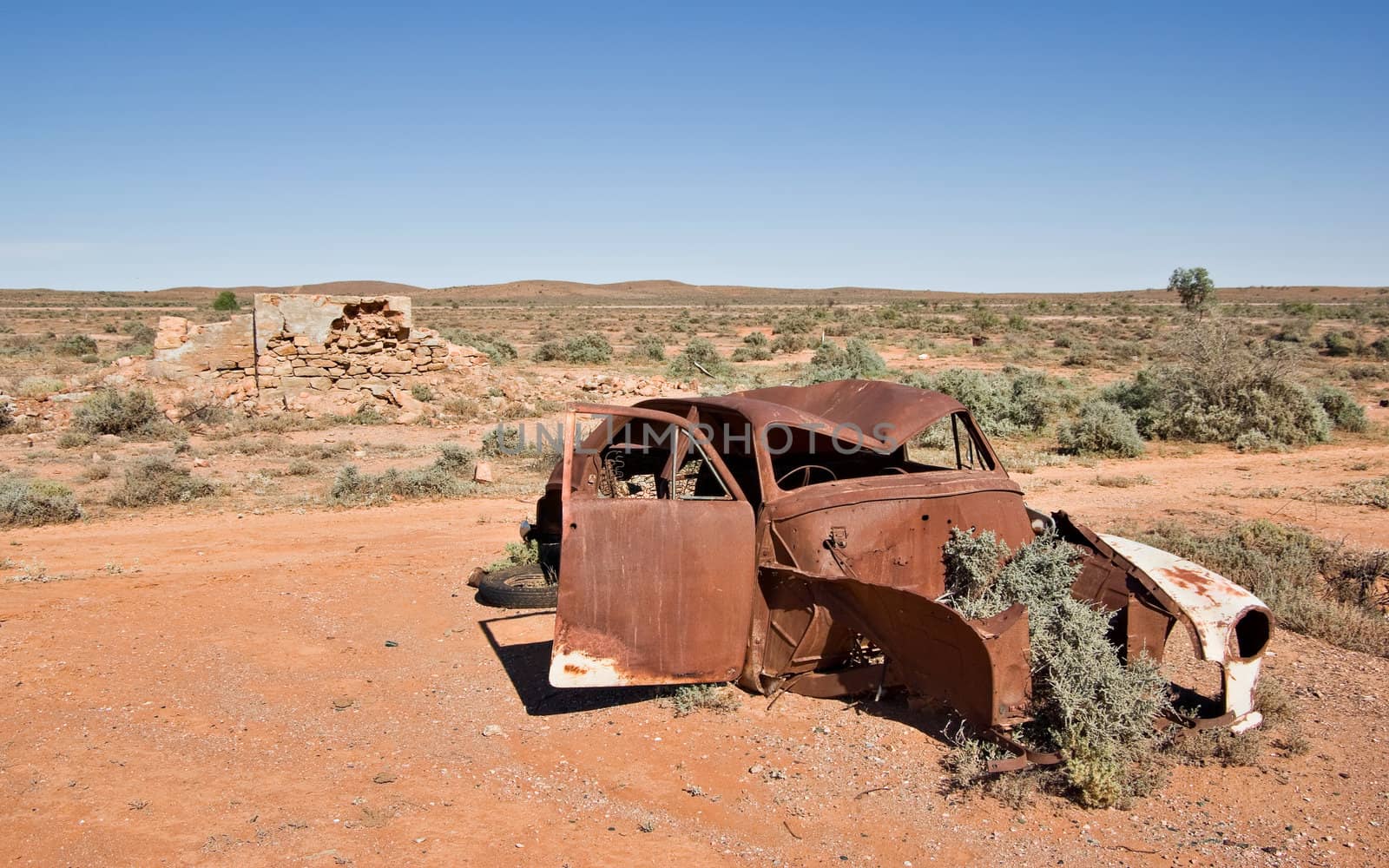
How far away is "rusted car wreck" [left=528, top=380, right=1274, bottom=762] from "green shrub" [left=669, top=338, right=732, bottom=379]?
1692cm

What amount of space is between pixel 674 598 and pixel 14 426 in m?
15.2

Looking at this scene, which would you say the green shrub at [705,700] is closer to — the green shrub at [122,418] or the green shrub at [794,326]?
the green shrub at [122,418]

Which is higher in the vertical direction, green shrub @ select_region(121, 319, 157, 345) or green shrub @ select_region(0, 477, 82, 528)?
green shrub @ select_region(121, 319, 157, 345)

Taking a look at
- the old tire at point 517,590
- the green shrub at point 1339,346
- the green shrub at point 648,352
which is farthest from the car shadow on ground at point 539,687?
the green shrub at point 1339,346

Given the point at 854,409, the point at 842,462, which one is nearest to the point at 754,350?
the point at 842,462

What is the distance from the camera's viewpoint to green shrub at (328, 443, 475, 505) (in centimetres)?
1042

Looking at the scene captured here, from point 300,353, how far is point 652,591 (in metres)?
14.9

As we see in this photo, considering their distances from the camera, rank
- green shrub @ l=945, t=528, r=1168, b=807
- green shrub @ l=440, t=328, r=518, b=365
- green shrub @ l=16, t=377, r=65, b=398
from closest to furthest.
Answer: green shrub @ l=945, t=528, r=1168, b=807, green shrub @ l=16, t=377, r=65, b=398, green shrub @ l=440, t=328, r=518, b=365

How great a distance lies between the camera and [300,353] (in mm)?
17172

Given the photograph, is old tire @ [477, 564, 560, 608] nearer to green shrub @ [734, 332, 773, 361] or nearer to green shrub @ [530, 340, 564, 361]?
green shrub @ [530, 340, 564, 361]

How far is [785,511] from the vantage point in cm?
459

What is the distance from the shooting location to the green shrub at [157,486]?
33.1 feet

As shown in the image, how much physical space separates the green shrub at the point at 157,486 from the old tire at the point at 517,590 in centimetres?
543

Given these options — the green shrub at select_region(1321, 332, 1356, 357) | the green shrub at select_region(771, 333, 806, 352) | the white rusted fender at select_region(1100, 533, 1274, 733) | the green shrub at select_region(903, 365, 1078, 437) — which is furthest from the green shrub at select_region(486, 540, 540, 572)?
the green shrub at select_region(1321, 332, 1356, 357)
